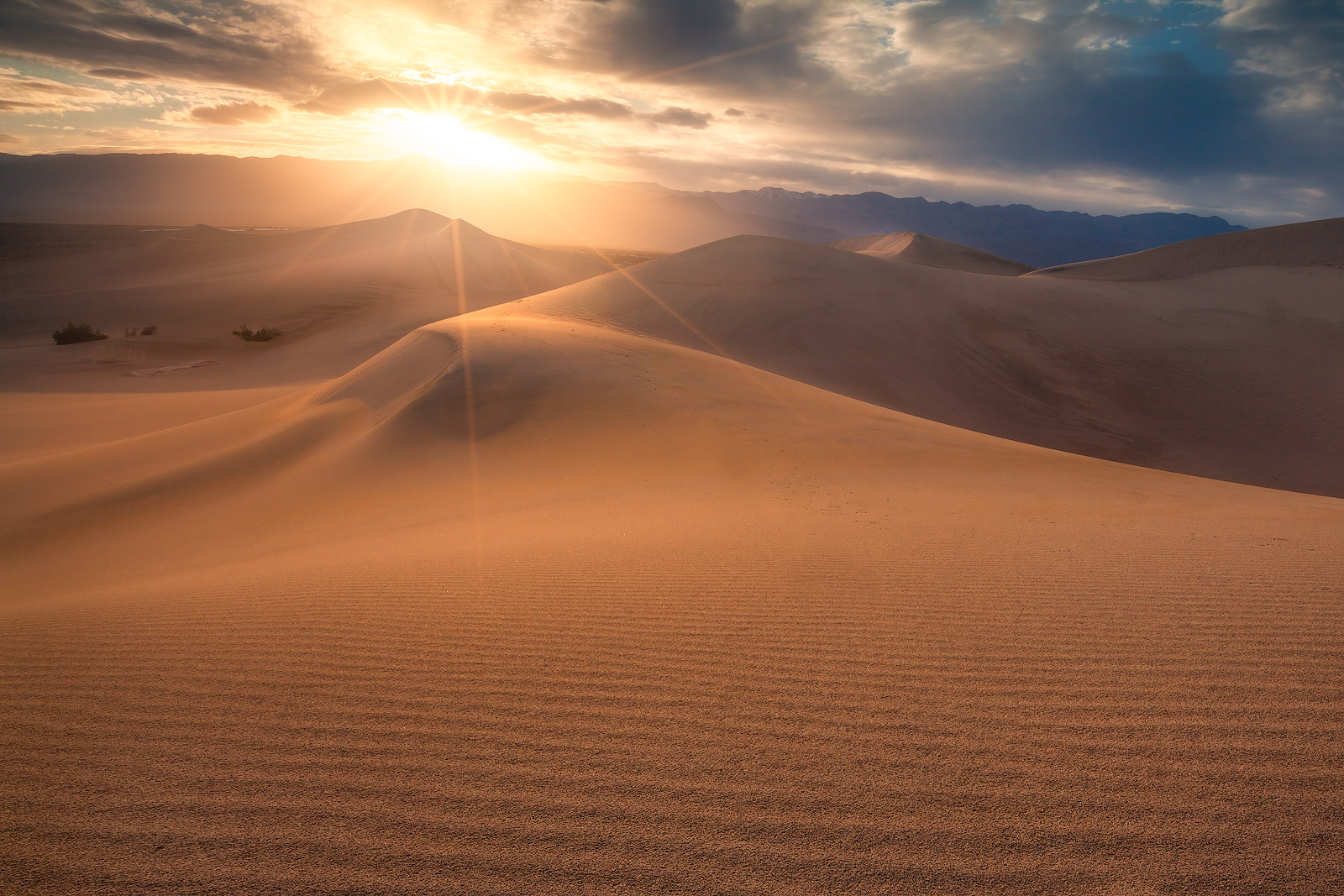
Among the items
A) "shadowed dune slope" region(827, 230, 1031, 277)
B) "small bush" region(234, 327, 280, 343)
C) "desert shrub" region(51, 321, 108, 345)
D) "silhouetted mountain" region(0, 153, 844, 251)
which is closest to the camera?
"desert shrub" region(51, 321, 108, 345)

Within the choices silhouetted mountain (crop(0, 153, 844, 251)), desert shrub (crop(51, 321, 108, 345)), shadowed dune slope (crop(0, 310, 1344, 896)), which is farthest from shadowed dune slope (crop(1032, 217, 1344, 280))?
silhouetted mountain (crop(0, 153, 844, 251))

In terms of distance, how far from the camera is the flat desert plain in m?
2.12

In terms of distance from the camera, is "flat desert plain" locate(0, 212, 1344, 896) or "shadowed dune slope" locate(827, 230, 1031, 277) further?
"shadowed dune slope" locate(827, 230, 1031, 277)

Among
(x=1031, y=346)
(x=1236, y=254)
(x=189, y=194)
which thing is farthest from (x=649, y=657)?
(x=189, y=194)

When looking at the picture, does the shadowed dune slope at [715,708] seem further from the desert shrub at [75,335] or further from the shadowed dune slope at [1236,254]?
the shadowed dune slope at [1236,254]

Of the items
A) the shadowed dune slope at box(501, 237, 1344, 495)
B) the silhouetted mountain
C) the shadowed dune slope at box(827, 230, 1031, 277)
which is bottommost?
the shadowed dune slope at box(501, 237, 1344, 495)

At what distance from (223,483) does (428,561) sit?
7061 millimetres

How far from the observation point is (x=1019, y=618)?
12.4ft

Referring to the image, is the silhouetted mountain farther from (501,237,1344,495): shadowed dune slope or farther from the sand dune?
(501,237,1344,495): shadowed dune slope

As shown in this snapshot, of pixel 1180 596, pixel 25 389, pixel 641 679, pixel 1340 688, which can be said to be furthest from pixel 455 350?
pixel 25 389

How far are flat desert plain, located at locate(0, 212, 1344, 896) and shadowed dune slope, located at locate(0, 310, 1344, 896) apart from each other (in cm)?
2

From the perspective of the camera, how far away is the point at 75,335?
1049 inches

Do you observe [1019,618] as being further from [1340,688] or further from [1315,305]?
[1315,305]

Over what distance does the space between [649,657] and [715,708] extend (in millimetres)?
578
